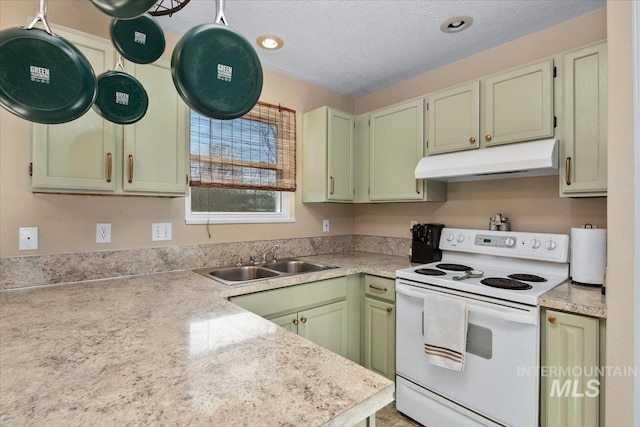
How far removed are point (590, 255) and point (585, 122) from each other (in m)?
0.71

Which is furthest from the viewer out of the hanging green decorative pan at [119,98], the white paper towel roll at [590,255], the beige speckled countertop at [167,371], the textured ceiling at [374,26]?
the textured ceiling at [374,26]

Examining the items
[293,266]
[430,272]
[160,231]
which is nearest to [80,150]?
[160,231]

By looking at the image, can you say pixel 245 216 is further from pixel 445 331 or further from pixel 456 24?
pixel 456 24

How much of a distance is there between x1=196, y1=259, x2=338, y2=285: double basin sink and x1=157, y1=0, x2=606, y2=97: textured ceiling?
5.37 ft

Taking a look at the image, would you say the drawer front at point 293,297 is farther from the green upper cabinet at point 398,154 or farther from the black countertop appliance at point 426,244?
the green upper cabinet at point 398,154

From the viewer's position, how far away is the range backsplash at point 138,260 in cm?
165

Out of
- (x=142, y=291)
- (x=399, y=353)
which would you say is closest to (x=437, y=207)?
(x=399, y=353)

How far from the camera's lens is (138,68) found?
171 centimetres

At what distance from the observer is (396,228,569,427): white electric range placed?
153cm

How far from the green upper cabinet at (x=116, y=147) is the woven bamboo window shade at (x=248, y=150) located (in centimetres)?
40

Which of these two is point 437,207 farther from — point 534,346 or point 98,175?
point 98,175

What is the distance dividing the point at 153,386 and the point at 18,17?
Answer: 6.88 ft

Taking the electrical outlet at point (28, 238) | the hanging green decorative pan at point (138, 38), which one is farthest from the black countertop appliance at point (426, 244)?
the electrical outlet at point (28, 238)

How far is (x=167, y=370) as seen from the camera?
2.67ft
